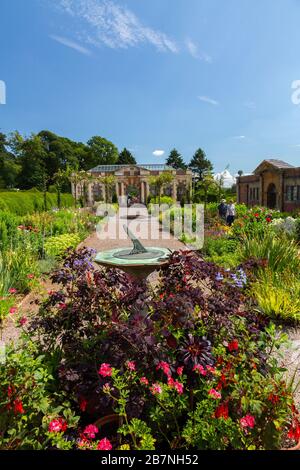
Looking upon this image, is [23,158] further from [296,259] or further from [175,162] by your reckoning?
[296,259]

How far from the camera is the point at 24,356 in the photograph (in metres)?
1.76

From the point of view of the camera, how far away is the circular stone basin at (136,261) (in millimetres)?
2803

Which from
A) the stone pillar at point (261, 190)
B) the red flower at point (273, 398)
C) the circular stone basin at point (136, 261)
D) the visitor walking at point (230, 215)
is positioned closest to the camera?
the red flower at point (273, 398)

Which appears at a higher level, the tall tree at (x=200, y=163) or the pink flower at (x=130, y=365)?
the tall tree at (x=200, y=163)

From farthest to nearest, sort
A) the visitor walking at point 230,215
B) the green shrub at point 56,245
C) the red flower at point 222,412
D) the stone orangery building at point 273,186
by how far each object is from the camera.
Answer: the stone orangery building at point 273,186
the visitor walking at point 230,215
the green shrub at point 56,245
the red flower at point 222,412

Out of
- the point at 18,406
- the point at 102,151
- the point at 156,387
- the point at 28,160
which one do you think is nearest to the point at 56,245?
the point at 18,406

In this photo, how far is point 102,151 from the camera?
65.5 metres

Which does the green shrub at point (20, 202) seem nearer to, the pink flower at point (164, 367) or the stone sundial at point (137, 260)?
the stone sundial at point (137, 260)

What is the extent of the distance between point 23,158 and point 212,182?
3850 centimetres

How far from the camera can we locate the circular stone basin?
2.80 metres

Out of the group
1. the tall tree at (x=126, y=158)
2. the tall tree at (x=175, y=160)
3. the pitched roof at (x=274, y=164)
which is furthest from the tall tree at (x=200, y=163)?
the pitched roof at (x=274, y=164)

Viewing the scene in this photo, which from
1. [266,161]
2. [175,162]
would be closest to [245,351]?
[266,161]

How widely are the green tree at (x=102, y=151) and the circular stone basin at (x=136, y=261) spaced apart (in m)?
64.4
